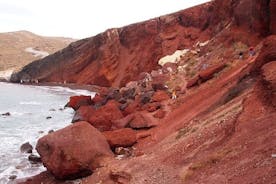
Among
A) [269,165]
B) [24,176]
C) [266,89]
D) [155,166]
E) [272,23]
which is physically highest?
[272,23]

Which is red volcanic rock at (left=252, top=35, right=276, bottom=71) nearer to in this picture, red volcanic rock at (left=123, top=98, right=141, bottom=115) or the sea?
the sea

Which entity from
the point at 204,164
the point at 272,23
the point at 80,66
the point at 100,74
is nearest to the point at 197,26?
the point at 100,74

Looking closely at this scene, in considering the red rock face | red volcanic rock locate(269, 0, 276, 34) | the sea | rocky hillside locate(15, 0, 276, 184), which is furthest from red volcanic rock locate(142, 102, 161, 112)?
the red rock face

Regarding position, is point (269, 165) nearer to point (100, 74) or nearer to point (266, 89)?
point (266, 89)

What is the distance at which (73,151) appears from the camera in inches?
683

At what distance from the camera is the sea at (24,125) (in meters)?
19.2

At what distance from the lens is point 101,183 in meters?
14.9

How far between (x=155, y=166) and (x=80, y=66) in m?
60.0

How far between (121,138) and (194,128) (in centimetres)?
441

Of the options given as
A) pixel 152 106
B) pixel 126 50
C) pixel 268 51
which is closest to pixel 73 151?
pixel 268 51

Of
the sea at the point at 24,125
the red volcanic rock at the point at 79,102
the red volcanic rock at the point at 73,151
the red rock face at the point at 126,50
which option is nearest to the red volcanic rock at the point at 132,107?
the sea at the point at 24,125

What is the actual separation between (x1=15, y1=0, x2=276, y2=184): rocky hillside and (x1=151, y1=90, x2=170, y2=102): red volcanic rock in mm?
81

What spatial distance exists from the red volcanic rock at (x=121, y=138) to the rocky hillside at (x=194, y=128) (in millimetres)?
48

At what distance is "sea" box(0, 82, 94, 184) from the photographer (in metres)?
19.2
